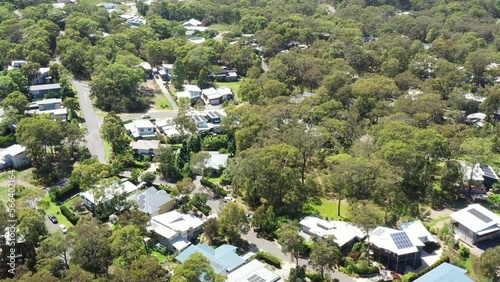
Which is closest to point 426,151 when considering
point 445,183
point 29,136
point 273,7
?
point 445,183

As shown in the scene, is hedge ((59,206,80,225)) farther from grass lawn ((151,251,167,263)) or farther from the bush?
grass lawn ((151,251,167,263))

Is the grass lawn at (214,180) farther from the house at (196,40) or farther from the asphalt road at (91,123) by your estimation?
the house at (196,40)

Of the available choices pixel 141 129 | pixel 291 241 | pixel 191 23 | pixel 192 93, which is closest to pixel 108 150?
pixel 141 129

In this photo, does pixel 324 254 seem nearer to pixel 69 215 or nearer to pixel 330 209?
pixel 330 209

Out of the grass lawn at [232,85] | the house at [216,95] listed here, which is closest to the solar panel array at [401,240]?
the house at [216,95]

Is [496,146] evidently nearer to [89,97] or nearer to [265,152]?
[265,152]

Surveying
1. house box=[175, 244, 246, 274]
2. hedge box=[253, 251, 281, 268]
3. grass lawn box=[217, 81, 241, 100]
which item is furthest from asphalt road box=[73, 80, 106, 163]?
hedge box=[253, 251, 281, 268]
